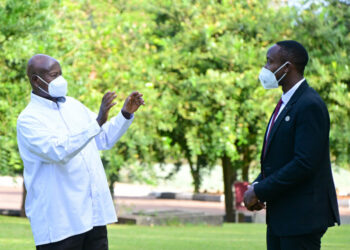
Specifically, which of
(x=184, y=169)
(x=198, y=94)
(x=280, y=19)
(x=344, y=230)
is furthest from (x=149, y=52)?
(x=184, y=169)

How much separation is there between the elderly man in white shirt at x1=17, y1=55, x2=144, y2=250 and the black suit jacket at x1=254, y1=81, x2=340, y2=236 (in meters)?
1.14

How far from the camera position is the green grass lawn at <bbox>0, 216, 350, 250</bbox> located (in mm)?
9531

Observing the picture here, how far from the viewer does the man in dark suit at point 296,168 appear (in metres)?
3.85

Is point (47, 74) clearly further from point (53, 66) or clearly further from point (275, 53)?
point (275, 53)

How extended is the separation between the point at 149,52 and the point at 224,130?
2.95 m

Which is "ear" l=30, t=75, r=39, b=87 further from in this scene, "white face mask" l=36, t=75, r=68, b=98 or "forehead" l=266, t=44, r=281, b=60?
"forehead" l=266, t=44, r=281, b=60

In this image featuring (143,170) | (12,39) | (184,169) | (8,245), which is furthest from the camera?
(184,169)

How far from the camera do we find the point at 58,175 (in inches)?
175

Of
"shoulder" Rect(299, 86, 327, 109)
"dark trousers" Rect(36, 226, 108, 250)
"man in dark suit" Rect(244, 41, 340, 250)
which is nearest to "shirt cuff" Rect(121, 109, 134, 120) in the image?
"dark trousers" Rect(36, 226, 108, 250)

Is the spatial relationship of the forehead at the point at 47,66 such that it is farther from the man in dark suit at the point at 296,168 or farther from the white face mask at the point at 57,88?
the man in dark suit at the point at 296,168

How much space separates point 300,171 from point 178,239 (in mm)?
7082

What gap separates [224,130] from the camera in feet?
49.3

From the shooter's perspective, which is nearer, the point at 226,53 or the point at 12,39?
the point at 12,39

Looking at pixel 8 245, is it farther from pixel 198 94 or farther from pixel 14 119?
pixel 198 94
